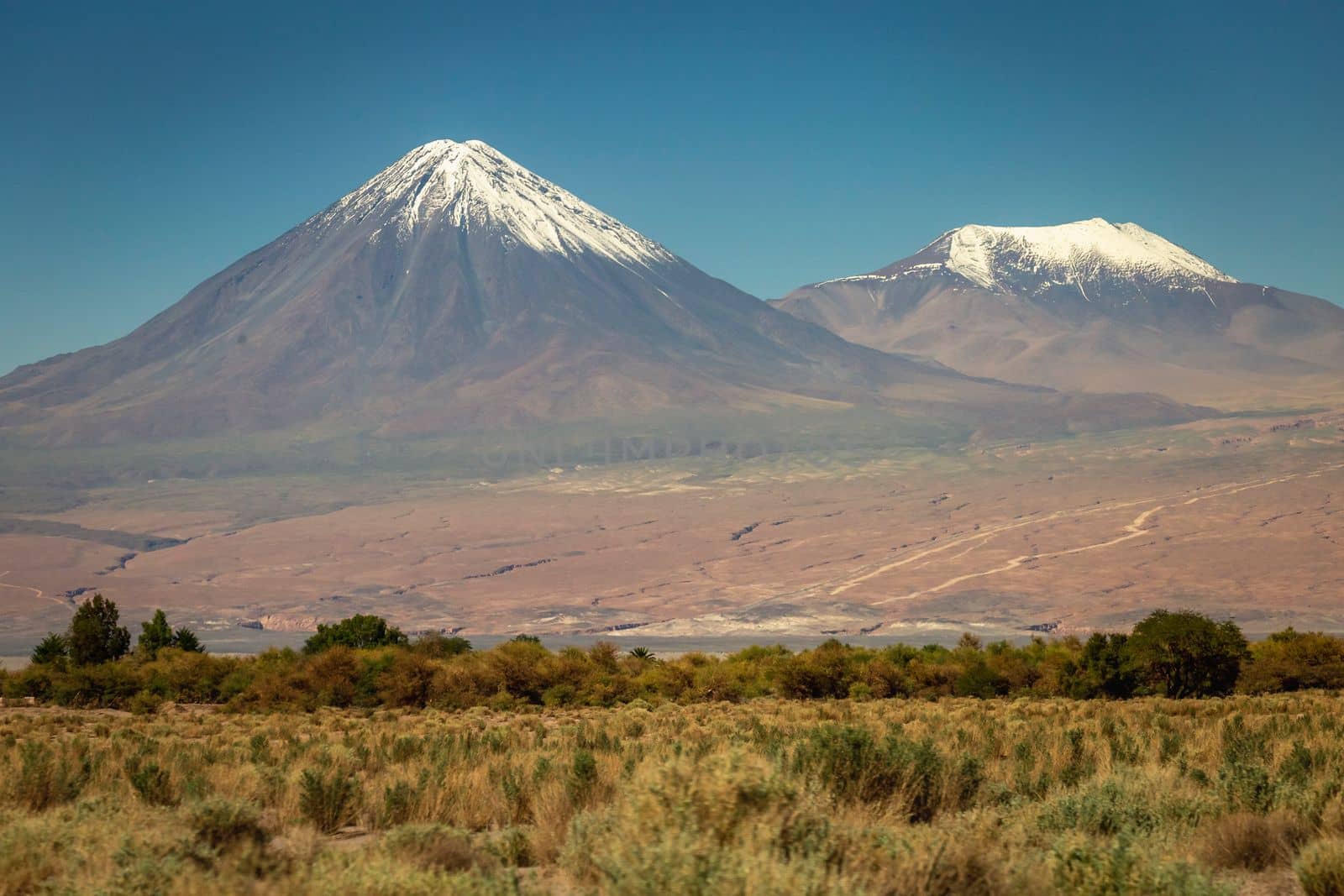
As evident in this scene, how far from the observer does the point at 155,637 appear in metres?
43.3

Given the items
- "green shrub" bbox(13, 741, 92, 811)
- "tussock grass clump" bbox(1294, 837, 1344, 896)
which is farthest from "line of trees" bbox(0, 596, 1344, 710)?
"tussock grass clump" bbox(1294, 837, 1344, 896)

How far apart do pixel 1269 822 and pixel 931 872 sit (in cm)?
377

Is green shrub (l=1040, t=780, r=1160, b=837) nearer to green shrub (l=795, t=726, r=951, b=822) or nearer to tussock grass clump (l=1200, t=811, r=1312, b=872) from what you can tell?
tussock grass clump (l=1200, t=811, r=1312, b=872)

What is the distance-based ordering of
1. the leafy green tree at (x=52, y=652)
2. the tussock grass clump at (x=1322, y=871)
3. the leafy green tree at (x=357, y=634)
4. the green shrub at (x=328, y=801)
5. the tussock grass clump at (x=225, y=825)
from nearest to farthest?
the tussock grass clump at (x=1322, y=871), the tussock grass clump at (x=225, y=825), the green shrub at (x=328, y=801), the leafy green tree at (x=52, y=652), the leafy green tree at (x=357, y=634)

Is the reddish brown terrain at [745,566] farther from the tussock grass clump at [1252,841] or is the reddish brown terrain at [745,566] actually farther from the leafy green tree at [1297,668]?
the tussock grass clump at [1252,841]

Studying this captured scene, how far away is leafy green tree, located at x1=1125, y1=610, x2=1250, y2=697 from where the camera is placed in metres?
31.3

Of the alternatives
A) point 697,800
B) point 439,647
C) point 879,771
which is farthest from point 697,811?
point 439,647

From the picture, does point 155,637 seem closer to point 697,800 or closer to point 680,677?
point 680,677

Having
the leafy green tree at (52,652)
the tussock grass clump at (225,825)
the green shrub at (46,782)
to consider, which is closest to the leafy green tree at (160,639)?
the leafy green tree at (52,652)

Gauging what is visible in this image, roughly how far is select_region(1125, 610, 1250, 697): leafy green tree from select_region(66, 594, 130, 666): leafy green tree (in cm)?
2982

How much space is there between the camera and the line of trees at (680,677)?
30547mm

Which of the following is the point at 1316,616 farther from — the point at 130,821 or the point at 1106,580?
the point at 130,821

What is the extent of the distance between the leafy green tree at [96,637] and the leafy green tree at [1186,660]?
29.8 metres

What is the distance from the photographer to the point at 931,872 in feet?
24.9
